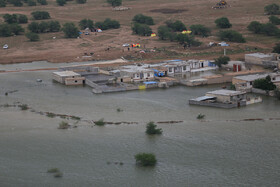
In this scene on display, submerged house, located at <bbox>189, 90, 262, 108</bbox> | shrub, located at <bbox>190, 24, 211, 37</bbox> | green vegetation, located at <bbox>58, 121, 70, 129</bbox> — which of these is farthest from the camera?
shrub, located at <bbox>190, 24, 211, 37</bbox>

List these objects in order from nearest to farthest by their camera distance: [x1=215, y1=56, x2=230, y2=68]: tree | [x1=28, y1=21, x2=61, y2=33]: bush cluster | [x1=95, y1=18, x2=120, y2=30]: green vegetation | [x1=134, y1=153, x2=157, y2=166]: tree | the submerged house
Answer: [x1=134, y1=153, x2=157, y2=166]: tree, the submerged house, [x1=215, y1=56, x2=230, y2=68]: tree, [x1=28, y1=21, x2=61, y2=33]: bush cluster, [x1=95, y1=18, x2=120, y2=30]: green vegetation

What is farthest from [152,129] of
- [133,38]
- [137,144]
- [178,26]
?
[178,26]

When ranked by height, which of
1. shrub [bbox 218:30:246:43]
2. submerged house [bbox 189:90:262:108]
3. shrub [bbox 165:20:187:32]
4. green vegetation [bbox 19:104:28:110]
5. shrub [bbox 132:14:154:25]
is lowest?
green vegetation [bbox 19:104:28:110]

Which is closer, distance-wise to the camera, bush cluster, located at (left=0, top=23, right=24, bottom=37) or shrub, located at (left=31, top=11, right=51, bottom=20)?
bush cluster, located at (left=0, top=23, right=24, bottom=37)

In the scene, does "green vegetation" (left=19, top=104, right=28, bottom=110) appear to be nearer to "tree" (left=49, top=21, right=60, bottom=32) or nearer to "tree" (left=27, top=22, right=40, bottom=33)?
"tree" (left=27, top=22, right=40, bottom=33)

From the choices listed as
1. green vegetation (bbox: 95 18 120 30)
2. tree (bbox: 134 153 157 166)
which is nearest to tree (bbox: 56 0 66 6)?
green vegetation (bbox: 95 18 120 30)

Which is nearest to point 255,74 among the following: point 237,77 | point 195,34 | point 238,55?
point 237,77

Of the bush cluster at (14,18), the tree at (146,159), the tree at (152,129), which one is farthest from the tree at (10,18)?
the tree at (146,159)
